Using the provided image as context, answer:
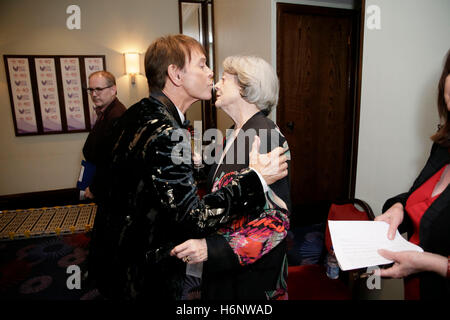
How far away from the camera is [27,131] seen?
427 centimetres

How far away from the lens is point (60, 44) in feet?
13.8

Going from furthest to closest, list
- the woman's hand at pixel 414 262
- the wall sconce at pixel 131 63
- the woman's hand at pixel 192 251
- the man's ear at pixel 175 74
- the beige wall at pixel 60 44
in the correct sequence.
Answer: the wall sconce at pixel 131 63 < the beige wall at pixel 60 44 < the man's ear at pixel 175 74 < the woman's hand at pixel 192 251 < the woman's hand at pixel 414 262

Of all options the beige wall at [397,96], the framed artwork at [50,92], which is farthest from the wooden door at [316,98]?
Answer: the framed artwork at [50,92]

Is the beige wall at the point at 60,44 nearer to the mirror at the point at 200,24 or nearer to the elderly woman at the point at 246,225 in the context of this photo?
the mirror at the point at 200,24

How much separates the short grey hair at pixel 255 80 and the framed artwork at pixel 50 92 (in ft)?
12.3

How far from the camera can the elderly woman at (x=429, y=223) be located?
Result: 90 cm

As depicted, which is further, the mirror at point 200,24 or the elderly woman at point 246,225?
the mirror at point 200,24

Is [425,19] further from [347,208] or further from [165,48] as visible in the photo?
[165,48]

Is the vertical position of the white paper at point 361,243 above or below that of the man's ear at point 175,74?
below

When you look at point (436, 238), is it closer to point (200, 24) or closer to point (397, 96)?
point (397, 96)

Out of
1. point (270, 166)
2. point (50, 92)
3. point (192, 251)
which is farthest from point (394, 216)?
point (50, 92)

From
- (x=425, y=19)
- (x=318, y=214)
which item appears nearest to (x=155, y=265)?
(x=425, y=19)
